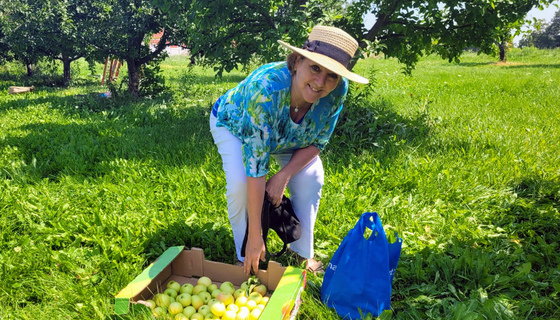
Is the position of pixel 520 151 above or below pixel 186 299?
above

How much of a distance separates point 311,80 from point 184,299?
4.90 feet

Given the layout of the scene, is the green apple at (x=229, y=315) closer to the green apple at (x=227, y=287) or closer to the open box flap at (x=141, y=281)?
the green apple at (x=227, y=287)

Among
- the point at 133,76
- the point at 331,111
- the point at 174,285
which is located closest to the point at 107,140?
the point at 174,285

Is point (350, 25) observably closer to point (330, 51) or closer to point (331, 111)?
point (331, 111)

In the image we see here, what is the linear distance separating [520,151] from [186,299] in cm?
429

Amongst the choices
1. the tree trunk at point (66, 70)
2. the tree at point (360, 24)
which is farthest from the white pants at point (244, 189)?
the tree trunk at point (66, 70)

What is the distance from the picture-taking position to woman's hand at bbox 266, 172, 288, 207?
2.36 m

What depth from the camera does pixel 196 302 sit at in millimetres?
2336

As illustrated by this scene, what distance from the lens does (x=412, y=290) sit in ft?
8.46

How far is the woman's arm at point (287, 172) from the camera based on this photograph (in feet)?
7.75

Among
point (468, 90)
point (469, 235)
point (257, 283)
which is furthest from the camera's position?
point (468, 90)

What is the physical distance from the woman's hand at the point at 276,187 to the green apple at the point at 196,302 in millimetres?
742

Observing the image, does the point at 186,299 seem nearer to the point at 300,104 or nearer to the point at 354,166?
the point at 300,104

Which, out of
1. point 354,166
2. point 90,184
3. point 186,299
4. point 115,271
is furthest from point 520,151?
point 90,184
